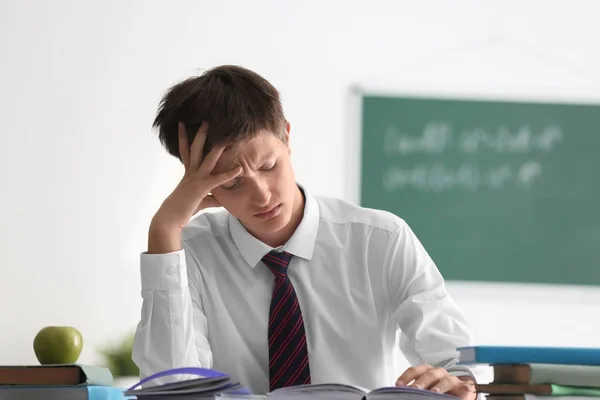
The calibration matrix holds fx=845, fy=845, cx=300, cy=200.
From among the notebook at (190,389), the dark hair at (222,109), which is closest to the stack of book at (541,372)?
the notebook at (190,389)

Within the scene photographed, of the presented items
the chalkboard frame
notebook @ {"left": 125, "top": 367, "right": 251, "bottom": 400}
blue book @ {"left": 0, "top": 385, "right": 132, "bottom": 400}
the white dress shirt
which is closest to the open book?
notebook @ {"left": 125, "top": 367, "right": 251, "bottom": 400}

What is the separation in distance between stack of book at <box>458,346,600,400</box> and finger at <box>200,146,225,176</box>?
0.69 metres

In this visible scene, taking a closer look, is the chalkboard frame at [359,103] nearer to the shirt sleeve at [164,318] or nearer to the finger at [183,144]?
the finger at [183,144]

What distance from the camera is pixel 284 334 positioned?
169 centimetres

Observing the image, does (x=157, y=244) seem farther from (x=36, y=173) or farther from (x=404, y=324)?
(x=36, y=173)

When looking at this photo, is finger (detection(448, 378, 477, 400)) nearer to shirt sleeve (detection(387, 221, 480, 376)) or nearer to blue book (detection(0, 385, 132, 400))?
shirt sleeve (detection(387, 221, 480, 376))

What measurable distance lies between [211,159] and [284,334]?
0.38 m

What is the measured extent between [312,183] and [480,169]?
0.69m

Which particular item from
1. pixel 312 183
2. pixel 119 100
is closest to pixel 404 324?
pixel 312 183

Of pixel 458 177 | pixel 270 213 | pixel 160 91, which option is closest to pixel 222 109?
pixel 270 213

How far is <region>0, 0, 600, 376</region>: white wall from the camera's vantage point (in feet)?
10.2

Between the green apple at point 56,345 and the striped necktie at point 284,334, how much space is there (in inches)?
15.1

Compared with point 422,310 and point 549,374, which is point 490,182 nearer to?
point 422,310

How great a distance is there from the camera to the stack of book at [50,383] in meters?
1.33
